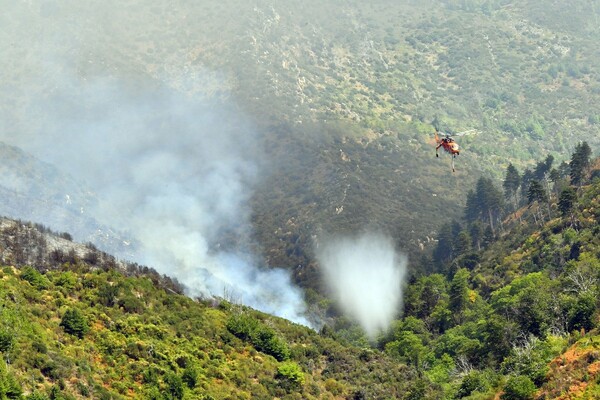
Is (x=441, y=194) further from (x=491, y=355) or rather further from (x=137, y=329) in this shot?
(x=137, y=329)

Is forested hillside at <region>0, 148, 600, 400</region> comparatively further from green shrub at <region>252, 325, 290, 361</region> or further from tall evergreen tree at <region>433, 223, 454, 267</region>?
tall evergreen tree at <region>433, 223, 454, 267</region>

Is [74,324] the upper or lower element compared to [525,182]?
lower

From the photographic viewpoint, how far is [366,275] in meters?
171

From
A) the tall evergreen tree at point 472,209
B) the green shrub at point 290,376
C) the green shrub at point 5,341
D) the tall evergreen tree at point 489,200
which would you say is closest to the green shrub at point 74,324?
the green shrub at point 5,341

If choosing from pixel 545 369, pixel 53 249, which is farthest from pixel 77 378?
pixel 545 369

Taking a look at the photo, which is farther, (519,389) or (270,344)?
(270,344)

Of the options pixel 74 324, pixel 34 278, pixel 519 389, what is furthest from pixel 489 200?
pixel 74 324

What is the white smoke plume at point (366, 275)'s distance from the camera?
158125 mm

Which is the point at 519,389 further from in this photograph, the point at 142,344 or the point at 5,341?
the point at 5,341

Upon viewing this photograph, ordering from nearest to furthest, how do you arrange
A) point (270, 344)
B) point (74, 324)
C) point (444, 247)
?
point (74, 324), point (270, 344), point (444, 247)

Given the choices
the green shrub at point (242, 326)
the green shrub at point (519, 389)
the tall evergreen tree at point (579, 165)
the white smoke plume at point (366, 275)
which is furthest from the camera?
the white smoke plume at point (366, 275)

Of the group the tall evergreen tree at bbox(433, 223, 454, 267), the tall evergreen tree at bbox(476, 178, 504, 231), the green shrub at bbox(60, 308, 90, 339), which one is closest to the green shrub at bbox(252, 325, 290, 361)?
the green shrub at bbox(60, 308, 90, 339)

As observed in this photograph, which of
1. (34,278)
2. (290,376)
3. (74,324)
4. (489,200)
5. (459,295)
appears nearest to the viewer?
(74,324)

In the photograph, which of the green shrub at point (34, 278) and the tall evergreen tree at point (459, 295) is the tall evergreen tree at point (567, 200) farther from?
the green shrub at point (34, 278)
